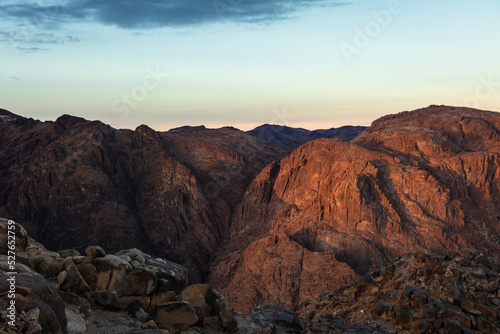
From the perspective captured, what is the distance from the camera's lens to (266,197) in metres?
74.6

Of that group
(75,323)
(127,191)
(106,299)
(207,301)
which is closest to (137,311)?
(106,299)

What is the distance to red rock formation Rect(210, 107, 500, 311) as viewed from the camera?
56.7 metres

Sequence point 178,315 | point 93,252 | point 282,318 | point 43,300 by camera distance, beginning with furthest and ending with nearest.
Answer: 1. point 282,318
2. point 93,252
3. point 178,315
4. point 43,300

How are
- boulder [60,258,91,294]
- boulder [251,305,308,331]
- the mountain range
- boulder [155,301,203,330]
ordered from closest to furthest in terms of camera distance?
boulder [155,301,203,330] → boulder [60,258,91,294] → boulder [251,305,308,331] → the mountain range

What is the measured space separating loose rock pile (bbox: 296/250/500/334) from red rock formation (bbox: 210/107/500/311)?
1152 inches

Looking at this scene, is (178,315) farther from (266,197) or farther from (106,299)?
(266,197)

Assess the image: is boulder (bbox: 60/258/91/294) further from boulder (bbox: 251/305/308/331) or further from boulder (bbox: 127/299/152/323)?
boulder (bbox: 251/305/308/331)

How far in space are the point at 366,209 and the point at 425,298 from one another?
1559 inches

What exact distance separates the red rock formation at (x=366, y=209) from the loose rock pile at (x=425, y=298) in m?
29.3

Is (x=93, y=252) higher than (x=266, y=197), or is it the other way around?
(x=93, y=252)

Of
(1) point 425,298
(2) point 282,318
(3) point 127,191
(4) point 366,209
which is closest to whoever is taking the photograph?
(2) point 282,318

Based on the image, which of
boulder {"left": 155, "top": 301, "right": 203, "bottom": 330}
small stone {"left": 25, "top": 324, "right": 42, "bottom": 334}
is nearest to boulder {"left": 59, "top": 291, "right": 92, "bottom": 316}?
boulder {"left": 155, "top": 301, "right": 203, "bottom": 330}

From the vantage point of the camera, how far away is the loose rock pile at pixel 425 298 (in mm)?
19359

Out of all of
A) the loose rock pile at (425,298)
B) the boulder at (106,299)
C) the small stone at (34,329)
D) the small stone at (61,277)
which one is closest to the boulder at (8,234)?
the small stone at (61,277)
